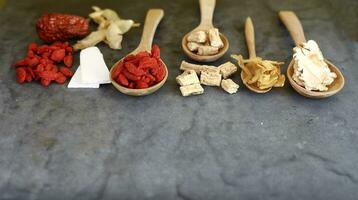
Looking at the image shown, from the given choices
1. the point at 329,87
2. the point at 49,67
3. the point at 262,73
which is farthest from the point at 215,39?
the point at 49,67

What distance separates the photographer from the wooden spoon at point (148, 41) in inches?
29.6

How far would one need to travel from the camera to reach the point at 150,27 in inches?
35.6

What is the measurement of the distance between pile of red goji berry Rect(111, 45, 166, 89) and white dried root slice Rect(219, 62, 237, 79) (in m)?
0.13

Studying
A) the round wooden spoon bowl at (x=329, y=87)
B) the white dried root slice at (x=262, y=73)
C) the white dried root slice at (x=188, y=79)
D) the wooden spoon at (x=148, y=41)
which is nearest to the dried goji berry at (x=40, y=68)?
the wooden spoon at (x=148, y=41)

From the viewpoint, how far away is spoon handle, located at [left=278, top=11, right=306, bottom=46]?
886mm

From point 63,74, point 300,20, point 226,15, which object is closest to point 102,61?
point 63,74

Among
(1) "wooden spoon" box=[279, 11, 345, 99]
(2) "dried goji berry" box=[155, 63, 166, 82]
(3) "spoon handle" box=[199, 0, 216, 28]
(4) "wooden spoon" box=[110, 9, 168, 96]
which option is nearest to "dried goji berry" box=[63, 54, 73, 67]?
(4) "wooden spoon" box=[110, 9, 168, 96]

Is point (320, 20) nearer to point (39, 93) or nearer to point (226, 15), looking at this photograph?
point (226, 15)

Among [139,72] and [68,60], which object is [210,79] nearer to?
[139,72]

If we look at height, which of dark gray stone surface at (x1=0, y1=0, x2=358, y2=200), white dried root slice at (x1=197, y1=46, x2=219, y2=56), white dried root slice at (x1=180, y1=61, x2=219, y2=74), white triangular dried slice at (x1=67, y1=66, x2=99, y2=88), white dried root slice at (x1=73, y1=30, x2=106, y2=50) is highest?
white dried root slice at (x1=197, y1=46, x2=219, y2=56)

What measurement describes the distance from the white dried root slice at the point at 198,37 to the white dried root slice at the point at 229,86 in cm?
11

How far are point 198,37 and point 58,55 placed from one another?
0.99ft

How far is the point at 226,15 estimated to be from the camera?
98cm

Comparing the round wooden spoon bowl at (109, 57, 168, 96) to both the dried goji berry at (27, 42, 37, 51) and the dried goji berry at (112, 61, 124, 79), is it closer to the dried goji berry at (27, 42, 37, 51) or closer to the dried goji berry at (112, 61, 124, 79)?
the dried goji berry at (112, 61, 124, 79)
